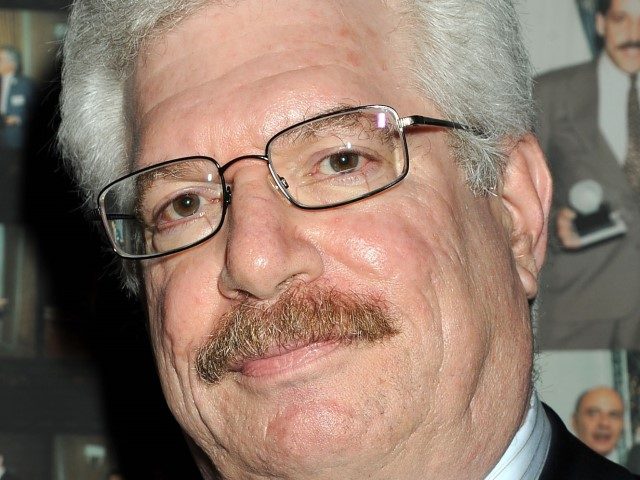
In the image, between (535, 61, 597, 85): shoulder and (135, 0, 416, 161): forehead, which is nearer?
(135, 0, 416, 161): forehead

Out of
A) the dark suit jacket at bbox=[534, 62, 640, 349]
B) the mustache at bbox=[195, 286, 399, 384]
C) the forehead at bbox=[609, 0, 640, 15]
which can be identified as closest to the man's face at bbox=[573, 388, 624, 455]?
the dark suit jacket at bbox=[534, 62, 640, 349]

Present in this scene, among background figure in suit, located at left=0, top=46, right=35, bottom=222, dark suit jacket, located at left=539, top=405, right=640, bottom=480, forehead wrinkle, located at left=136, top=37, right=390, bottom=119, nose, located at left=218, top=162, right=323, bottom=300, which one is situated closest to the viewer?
nose, located at left=218, top=162, right=323, bottom=300

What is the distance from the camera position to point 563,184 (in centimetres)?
219

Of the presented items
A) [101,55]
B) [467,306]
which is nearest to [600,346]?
[467,306]

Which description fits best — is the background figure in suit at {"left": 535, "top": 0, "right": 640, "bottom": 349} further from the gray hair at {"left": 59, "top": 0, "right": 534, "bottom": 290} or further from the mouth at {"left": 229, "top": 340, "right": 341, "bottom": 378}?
the mouth at {"left": 229, "top": 340, "right": 341, "bottom": 378}

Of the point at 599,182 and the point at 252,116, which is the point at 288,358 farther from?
the point at 599,182

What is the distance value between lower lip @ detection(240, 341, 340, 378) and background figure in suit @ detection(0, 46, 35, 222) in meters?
1.08

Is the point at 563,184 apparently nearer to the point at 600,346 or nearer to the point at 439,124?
the point at 600,346

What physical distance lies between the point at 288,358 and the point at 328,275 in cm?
13

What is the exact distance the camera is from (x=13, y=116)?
2.29 metres

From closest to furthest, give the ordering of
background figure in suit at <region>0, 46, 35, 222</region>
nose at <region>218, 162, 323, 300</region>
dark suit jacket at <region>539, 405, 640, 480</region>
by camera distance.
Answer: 1. nose at <region>218, 162, 323, 300</region>
2. dark suit jacket at <region>539, 405, 640, 480</region>
3. background figure in suit at <region>0, 46, 35, 222</region>

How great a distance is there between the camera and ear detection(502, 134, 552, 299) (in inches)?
65.4

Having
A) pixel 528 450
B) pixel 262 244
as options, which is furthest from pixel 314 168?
pixel 528 450

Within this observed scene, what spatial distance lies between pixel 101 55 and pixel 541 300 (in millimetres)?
1076
